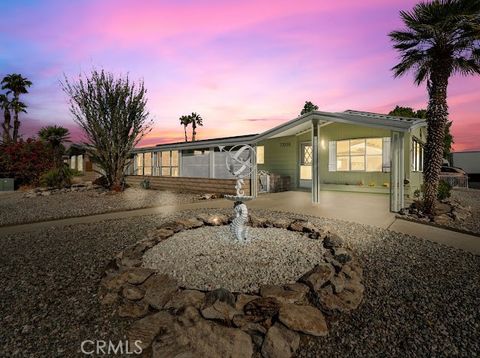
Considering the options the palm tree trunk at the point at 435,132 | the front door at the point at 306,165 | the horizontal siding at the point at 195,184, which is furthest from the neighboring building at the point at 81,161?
the palm tree trunk at the point at 435,132

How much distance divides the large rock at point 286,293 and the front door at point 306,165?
37.3 feet

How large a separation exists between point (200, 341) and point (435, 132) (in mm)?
8324

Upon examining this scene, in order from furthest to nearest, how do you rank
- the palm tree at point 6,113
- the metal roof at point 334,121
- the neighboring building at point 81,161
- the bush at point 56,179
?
the palm tree at point 6,113 < the neighboring building at point 81,161 < the bush at point 56,179 < the metal roof at point 334,121

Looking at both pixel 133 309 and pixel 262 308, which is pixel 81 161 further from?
pixel 262 308

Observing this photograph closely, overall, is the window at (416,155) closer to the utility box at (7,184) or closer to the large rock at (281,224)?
the large rock at (281,224)

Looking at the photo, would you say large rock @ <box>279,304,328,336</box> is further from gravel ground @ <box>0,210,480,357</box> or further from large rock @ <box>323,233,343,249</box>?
large rock @ <box>323,233,343,249</box>

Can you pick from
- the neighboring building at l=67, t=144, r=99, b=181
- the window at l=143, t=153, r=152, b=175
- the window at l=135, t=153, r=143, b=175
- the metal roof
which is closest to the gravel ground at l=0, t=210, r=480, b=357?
the metal roof

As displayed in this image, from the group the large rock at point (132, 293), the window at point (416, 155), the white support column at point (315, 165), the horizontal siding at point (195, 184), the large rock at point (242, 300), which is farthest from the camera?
the horizontal siding at point (195, 184)

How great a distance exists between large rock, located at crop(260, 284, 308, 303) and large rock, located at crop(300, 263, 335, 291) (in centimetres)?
10

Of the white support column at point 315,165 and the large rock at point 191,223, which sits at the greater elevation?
the white support column at point 315,165

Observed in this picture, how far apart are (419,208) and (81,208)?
10.6m

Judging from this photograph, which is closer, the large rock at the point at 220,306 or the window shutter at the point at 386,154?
the large rock at the point at 220,306

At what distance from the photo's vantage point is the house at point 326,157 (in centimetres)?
970

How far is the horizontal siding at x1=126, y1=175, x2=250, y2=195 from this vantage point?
12.6m
